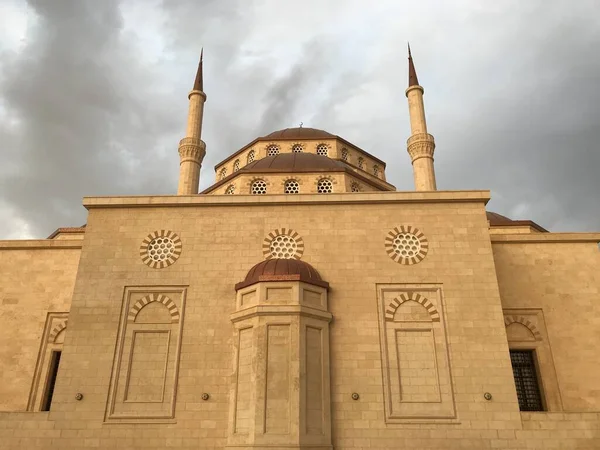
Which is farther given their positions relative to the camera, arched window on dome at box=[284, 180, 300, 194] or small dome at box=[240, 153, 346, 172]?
small dome at box=[240, 153, 346, 172]

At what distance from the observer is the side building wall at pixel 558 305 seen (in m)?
11.1

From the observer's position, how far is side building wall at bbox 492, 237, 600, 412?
11.1 meters

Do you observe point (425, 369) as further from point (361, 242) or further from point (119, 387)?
point (119, 387)

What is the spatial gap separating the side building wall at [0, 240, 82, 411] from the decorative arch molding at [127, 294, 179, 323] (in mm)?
3346

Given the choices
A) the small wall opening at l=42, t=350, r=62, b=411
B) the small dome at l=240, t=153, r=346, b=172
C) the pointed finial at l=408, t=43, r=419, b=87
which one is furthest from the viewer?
the pointed finial at l=408, t=43, r=419, b=87

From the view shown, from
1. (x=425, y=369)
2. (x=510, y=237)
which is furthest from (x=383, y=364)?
(x=510, y=237)

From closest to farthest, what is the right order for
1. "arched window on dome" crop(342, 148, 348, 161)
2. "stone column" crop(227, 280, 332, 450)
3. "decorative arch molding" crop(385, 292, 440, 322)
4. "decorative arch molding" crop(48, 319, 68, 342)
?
"stone column" crop(227, 280, 332, 450)
"decorative arch molding" crop(385, 292, 440, 322)
"decorative arch molding" crop(48, 319, 68, 342)
"arched window on dome" crop(342, 148, 348, 161)

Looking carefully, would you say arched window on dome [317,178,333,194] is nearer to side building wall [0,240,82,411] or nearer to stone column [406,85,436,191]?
stone column [406,85,436,191]

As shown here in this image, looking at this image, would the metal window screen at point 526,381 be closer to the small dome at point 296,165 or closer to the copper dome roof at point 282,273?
the copper dome roof at point 282,273

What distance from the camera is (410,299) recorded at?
1011 cm

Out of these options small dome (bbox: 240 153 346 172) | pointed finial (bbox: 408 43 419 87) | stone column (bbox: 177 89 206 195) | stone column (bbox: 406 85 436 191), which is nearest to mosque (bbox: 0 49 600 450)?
stone column (bbox: 406 85 436 191)

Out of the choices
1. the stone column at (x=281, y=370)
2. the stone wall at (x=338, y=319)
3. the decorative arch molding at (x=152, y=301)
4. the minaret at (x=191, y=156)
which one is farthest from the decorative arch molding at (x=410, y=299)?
the minaret at (x=191, y=156)

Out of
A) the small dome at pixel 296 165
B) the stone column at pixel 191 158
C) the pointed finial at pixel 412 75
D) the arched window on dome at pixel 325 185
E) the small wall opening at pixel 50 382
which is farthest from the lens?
the pointed finial at pixel 412 75

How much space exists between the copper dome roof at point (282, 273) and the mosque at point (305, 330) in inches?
1.8
